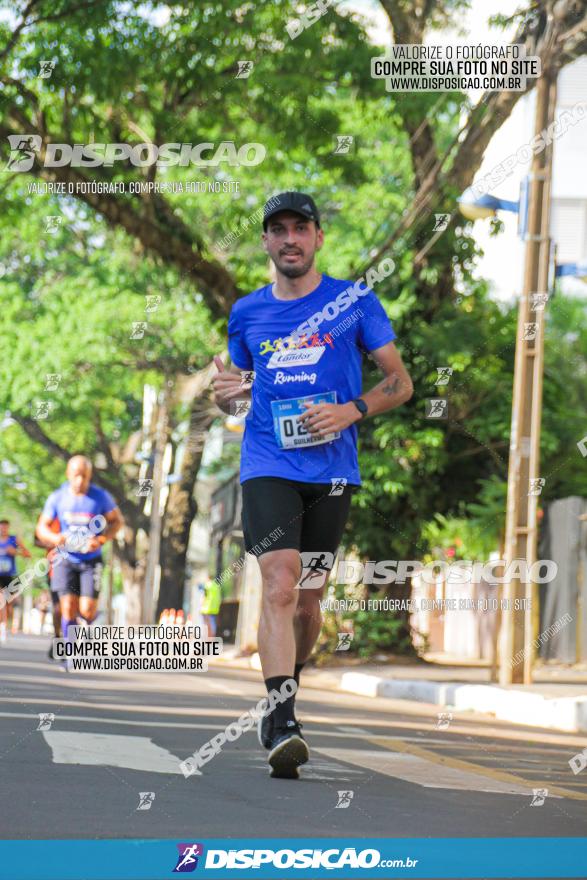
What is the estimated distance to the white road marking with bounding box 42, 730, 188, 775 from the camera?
532 centimetres

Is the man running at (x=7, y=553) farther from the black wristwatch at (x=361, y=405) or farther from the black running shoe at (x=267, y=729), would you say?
the black running shoe at (x=267, y=729)

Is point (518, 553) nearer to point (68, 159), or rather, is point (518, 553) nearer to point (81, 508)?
point (81, 508)

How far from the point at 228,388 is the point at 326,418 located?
522 millimetres

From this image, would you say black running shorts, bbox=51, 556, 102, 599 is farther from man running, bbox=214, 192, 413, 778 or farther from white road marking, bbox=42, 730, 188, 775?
man running, bbox=214, 192, 413, 778

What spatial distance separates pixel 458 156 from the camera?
17.3 m

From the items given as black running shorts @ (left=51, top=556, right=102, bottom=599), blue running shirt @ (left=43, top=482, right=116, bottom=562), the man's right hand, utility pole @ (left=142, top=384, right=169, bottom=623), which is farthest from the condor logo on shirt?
utility pole @ (left=142, top=384, right=169, bottom=623)

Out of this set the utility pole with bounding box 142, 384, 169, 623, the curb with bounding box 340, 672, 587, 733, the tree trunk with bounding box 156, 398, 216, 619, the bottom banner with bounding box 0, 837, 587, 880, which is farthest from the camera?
the tree trunk with bounding box 156, 398, 216, 619

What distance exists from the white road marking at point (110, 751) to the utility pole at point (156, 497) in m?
21.8

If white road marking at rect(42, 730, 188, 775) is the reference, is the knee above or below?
above

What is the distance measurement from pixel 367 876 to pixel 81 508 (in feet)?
27.6

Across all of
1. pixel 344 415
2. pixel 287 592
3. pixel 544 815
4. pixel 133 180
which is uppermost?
pixel 133 180

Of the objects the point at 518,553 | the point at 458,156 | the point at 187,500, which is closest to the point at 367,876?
the point at 518,553

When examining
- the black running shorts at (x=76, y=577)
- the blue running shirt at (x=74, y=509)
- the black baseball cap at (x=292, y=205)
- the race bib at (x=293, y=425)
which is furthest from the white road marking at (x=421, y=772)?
the black running shorts at (x=76, y=577)

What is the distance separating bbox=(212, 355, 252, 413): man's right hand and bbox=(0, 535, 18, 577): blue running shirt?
1130cm
